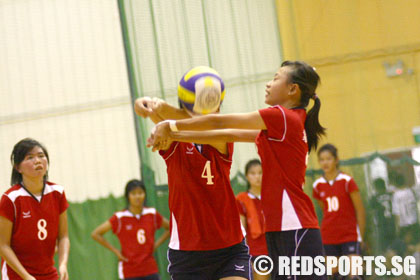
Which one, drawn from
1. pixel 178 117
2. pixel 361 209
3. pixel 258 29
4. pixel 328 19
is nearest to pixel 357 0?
pixel 328 19

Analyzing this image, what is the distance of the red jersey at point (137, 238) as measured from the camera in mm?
6758

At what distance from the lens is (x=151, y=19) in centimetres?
716

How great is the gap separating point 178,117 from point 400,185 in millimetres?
3677

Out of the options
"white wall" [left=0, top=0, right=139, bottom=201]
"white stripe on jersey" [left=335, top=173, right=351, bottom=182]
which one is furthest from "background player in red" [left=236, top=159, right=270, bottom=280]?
"white wall" [left=0, top=0, right=139, bottom=201]

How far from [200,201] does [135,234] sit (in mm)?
3873

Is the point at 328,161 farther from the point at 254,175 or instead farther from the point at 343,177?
the point at 254,175

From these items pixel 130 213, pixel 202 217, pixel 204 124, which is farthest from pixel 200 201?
pixel 130 213

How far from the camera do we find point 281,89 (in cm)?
333

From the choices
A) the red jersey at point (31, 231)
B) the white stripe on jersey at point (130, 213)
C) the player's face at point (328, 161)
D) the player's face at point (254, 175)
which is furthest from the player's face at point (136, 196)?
the red jersey at point (31, 231)

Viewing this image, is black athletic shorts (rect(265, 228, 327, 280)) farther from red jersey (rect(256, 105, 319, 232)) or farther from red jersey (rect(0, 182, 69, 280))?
red jersey (rect(0, 182, 69, 280))

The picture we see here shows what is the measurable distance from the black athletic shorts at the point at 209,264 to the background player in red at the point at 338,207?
3449 mm

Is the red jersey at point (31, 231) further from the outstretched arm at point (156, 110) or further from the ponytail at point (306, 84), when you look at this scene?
the ponytail at point (306, 84)

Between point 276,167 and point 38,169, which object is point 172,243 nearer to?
point 276,167

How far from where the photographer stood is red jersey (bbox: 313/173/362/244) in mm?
6379
